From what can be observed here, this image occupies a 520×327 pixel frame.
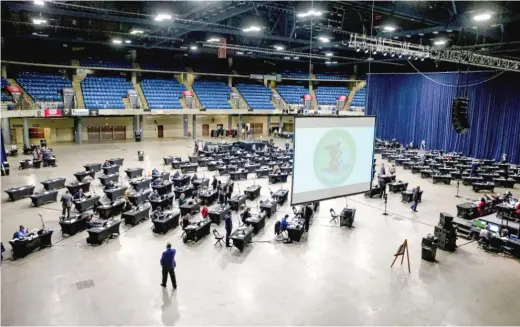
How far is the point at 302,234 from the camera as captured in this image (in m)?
13.3

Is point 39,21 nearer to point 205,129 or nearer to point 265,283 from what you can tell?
point 205,129

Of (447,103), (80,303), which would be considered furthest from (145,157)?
(447,103)

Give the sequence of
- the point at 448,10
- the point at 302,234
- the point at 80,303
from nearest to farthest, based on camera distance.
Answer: the point at 80,303 < the point at 302,234 < the point at 448,10

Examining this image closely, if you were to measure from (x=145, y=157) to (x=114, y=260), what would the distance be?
17241 mm

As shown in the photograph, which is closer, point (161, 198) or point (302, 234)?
point (302, 234)

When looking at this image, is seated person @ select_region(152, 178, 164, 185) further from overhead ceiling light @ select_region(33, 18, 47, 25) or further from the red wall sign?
the red wall sign

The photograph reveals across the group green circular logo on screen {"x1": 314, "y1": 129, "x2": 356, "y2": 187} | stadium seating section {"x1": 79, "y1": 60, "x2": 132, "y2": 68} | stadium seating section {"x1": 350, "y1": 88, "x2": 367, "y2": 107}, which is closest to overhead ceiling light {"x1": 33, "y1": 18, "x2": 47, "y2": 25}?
stadium seating section {"x1": 79, "y1": 60, "x2": 132, "y2": 68}

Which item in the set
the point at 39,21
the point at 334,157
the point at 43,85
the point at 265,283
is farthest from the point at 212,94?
the point at 265,283

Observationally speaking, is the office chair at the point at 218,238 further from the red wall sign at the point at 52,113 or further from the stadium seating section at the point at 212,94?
the stadium seating section at the point at 212,94

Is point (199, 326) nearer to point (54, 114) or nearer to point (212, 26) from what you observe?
point (212, 26)

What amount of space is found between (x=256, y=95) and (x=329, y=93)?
33.5 ft

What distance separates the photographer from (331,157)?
33.7 ft

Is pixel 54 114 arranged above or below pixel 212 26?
below

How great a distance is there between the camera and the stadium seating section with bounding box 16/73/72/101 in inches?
1224
